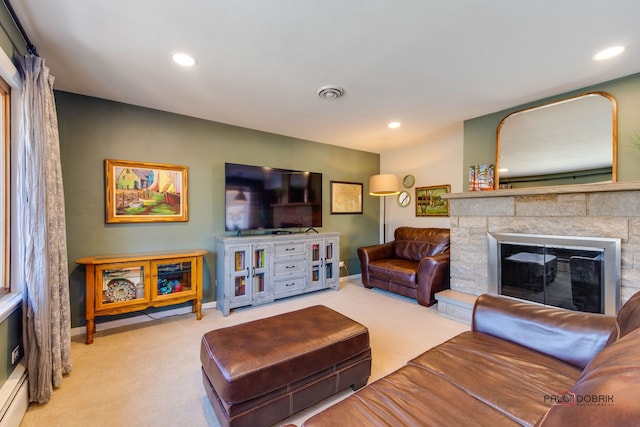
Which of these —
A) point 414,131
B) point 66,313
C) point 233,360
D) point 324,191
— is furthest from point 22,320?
point 414,131

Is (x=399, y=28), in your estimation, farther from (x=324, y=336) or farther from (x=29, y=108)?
(x=29, y=108)

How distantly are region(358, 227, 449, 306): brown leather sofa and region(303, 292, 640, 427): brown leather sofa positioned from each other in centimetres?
167

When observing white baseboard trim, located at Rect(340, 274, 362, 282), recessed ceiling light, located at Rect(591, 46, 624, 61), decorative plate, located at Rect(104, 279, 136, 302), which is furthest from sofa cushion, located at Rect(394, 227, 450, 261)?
decorative plate, located at Rect(104, 279, 136, 302)

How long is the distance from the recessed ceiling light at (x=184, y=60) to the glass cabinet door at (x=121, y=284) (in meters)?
1.90

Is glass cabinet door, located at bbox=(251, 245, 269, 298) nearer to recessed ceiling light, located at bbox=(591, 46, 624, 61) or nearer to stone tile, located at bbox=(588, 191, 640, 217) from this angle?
stone tile, located at bbox=(588, 191, 640, 217)

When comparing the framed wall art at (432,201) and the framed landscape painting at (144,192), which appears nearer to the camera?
the framed landscape painting at (144,192)

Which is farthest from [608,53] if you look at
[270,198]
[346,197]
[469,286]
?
[270,198]

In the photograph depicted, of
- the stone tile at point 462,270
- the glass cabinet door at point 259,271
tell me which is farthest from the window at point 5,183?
the stone tile at point 462,270

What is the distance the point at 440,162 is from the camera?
4.25 meters

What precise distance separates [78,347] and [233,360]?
6.60 ft

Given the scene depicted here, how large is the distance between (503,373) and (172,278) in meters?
2.93

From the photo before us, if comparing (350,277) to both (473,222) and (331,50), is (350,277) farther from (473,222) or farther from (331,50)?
(331,50)

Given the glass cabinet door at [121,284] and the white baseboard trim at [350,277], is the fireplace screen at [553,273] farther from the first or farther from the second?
the glass cabinet door at [121,284]

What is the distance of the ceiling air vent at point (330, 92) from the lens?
2470 mm
